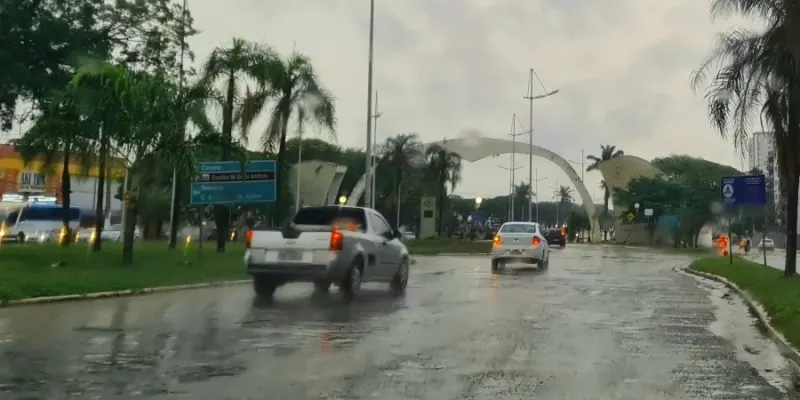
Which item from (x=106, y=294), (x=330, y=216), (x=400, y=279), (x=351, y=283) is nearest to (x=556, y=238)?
(x=400, y=279)

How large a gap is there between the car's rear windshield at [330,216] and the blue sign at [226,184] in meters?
10.3

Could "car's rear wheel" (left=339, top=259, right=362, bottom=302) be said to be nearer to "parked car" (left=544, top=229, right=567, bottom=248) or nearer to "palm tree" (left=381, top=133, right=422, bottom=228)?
"palm tree" (left=381, top=133, right=422, bottom=228)

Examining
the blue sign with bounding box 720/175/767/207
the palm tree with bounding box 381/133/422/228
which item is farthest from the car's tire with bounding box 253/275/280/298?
the palm tree with bounding box 381/133/422/228

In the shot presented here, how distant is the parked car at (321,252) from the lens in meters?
16.2

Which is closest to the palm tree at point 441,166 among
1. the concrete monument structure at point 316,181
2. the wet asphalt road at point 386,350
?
the concrete monument structure at point 316,181

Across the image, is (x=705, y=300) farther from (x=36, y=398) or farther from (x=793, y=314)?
(x=36, y=398)

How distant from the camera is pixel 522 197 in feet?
485

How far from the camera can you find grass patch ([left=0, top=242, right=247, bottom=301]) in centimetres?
1633

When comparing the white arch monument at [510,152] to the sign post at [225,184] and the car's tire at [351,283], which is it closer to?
the sign post at [225,184]

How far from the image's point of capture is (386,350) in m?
10.2

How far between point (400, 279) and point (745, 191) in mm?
10665

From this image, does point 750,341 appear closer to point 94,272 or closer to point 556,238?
point 94,272

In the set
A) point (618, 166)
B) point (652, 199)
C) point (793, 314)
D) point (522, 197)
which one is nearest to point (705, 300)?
point (793, 314)

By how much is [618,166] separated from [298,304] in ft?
321
